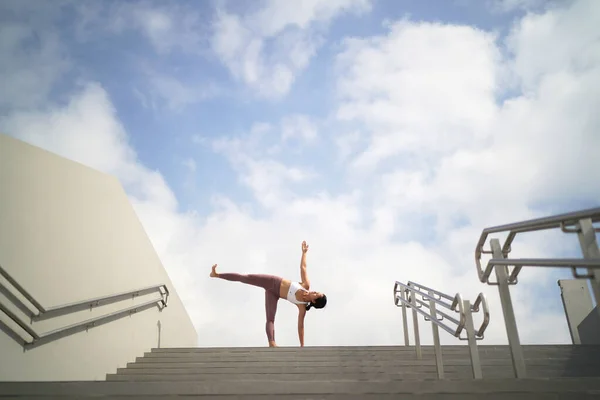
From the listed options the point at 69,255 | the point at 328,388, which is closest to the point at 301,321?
the point at 69,255

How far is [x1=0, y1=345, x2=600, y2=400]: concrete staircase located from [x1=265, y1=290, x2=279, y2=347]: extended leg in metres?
2.16

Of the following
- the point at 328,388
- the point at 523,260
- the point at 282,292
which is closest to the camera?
the point at 328,388

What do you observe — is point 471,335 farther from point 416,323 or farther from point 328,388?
point 416,323

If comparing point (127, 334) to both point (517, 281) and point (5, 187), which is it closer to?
point (5, 187)

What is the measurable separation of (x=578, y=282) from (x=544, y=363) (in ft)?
12.0

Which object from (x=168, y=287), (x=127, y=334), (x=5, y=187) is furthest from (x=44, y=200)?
(x=168, y=287)

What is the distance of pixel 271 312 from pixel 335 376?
3.44 m

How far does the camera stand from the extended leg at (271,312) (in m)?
7.65

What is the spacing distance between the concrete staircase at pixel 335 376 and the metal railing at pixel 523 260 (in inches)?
18.3

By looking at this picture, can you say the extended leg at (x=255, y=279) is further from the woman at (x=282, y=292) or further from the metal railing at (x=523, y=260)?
the metal railing at (x=523, y=260)

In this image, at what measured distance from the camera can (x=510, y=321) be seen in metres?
3.11

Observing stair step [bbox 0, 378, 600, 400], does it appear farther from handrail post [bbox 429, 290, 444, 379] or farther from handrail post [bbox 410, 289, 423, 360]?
handrail post [bbox 410, 289, 423, 360]

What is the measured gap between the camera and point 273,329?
25.3 feet

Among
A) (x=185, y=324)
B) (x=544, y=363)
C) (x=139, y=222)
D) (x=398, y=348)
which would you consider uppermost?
(x=139, y=222)
